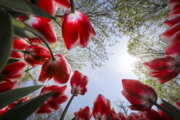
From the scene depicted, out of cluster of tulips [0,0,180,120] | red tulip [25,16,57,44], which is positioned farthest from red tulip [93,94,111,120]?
red tulip [25,16,57,44]

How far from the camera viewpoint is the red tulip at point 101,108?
0.41m

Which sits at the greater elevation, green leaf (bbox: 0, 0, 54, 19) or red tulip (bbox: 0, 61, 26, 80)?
green leaf (bbox: 0, 0, 54, 19)

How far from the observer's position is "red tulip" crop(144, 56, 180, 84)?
290mm

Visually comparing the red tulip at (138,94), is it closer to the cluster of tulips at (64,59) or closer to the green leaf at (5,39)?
the cluster of tulips at (64,59)

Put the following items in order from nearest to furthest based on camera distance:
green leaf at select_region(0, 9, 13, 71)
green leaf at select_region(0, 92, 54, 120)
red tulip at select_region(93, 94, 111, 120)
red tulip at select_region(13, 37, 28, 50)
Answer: green leaf at select_region(0, 9, 13, 71)
green leaf at select_region(0, 92, 54, 120)
red tulip at select_region(13, 37, 28, 50)
red tulip at select_region(93, 94, 111, 120)

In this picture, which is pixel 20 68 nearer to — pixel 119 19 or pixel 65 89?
pixel 65 89

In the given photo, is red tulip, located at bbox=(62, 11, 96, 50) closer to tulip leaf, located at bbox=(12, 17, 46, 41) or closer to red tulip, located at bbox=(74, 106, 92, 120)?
tulip leaf, located at bbox=(12, 17, 46, 41)

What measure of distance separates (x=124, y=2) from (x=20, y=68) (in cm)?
425

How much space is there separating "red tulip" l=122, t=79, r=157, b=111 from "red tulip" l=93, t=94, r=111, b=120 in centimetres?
11

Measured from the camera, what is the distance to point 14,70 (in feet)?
0.97

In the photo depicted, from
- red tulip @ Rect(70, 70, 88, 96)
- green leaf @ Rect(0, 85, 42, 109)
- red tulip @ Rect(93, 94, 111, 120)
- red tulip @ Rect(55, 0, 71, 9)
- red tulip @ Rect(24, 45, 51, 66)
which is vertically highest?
red tulip @ Rect(55, 0, 71, 9)

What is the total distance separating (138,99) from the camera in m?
0.33

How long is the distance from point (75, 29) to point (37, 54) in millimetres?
114

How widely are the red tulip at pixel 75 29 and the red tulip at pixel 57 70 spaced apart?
0.04m
